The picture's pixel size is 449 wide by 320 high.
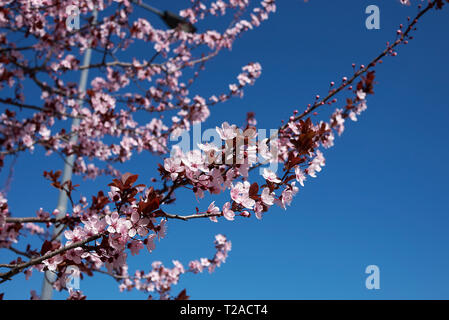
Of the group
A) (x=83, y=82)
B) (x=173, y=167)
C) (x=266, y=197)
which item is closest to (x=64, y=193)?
(x=83, y=82)

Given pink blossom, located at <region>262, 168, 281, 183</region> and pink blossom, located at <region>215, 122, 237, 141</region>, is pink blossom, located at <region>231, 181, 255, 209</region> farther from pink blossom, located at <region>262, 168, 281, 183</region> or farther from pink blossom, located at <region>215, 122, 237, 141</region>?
pink blossom, located at <region>215, 122, 237, 141</region>

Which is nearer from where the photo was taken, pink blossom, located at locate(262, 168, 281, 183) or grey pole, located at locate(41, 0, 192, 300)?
pink blossom, located at locate(262, 168, 281, 183)

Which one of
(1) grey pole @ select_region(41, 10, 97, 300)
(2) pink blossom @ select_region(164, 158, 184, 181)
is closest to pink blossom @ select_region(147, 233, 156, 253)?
(2) pink blossom @ select_region(164, 158, 184, 181)

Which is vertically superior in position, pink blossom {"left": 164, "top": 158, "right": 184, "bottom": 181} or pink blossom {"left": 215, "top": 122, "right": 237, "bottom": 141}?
pink blossom {"left": 215, "top": 122, "right": 237, "bottom": 141}

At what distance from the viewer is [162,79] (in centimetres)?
670

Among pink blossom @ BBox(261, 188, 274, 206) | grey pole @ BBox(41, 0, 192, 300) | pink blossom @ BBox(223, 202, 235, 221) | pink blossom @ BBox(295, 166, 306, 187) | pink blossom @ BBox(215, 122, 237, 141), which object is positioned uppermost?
grey pole @ BBox(41, 0, 192, 300)

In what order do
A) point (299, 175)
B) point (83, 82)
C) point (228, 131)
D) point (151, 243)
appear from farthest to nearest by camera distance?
1. point (83, 82)
2. point (299, 175)
3. point (151, 243)
4. point (228, 131)

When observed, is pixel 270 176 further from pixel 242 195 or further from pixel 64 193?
pixel 64 193

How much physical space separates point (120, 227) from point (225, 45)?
19.4 ft

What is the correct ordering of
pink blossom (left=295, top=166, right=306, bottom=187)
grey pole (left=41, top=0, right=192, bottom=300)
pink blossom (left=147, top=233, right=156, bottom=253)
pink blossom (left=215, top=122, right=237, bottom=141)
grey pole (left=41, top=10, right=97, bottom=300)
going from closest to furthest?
pink blossom (left=215, top=122, right=237, bottom=141), pink blossom (left=147, top=233, right=156, bottom=253), pink blossom (left=295, top=166, right=306, bottom=187), grey pole (left=41, top=10, right=97, bottom=300), grey pole (left=41, top=0, right=192, bottom=300)

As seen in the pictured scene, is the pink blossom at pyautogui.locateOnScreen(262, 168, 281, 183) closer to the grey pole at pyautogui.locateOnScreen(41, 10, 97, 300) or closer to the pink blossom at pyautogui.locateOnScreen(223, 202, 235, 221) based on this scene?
the pink blossom at pyautogui.locateOnScreen(223, 202, 235, 221)

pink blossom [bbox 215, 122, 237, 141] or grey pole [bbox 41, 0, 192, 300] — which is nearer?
pink blossom [bbox 215, 122, 237, 141]

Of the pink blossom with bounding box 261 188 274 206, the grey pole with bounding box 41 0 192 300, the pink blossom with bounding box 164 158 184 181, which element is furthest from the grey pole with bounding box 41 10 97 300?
the pink blossom with bounding box 261 188 274 206

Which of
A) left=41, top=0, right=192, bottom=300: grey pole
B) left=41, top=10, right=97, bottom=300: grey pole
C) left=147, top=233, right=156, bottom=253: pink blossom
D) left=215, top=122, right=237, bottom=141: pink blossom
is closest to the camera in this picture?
left=215, top=122, right=237, bottom=141: pink blossom
